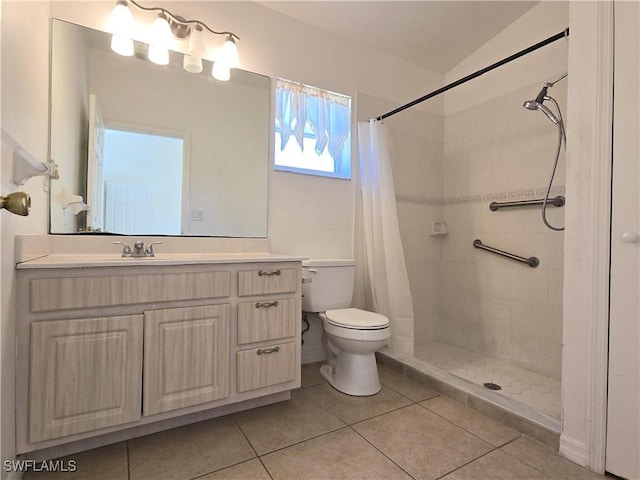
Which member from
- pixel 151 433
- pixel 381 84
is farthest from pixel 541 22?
pixel 151 433

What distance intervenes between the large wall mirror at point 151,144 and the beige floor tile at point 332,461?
1222mm

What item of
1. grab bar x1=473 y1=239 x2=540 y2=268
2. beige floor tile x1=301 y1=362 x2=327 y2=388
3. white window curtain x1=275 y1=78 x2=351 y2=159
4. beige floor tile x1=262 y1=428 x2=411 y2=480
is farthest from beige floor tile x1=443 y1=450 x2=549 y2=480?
white window curtain x1=275 y1=78 x2=351 y2=159

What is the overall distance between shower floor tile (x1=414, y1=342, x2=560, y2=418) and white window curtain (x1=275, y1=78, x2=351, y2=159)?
1771 mm

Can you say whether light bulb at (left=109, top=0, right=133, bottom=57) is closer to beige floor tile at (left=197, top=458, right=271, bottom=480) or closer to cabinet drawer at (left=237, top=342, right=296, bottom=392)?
cabinet drawer at (left=237, top=342, right=296, bottom=392)

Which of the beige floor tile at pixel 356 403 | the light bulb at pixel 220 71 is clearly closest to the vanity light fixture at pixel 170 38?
the light bulb at pixel 220 71

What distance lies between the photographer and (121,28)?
5.58 ft

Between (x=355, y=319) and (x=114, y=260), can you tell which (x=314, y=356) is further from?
(x=114, y=260)

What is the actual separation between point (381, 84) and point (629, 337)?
2249 millimetres

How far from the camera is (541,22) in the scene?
7.45ft

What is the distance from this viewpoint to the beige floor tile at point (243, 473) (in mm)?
1205

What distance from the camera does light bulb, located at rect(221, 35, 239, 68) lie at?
196cm

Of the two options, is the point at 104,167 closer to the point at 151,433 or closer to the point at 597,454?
the point at 151,433

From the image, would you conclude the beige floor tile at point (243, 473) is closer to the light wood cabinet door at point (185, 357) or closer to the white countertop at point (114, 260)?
the light wood cabinet door at point (185, 357)

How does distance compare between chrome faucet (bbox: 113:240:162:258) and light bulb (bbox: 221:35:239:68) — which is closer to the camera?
chrome faucet (bbox: 113:240:162:258)
